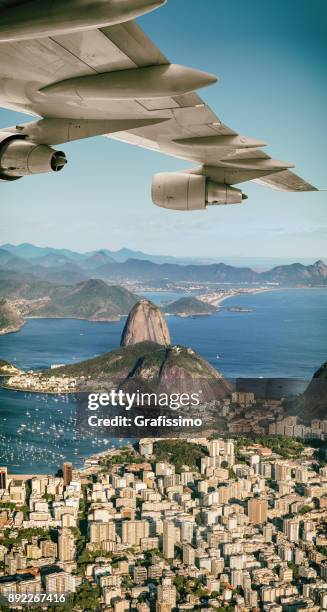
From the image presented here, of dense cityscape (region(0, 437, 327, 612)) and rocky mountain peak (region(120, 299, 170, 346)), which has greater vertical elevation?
rocky mountain peak (region(120, 299, 170, 346))

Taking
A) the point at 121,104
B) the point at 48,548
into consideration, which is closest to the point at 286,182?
the point at 121,104

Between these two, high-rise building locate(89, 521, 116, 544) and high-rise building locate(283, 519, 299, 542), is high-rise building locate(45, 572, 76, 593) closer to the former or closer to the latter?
high-rise building locate(89, 521, 116, 544)

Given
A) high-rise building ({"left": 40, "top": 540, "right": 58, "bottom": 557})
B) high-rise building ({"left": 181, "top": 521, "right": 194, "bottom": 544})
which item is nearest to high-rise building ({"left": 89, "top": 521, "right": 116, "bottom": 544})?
high-rise building ({"left": 40, "top": 540, "right": 58, "bottom": 557})

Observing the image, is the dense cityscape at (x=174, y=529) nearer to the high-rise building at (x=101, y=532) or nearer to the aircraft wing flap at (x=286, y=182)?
the high-rise building at (x=101, y=532)

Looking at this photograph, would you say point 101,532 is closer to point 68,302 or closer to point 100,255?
point 68,302

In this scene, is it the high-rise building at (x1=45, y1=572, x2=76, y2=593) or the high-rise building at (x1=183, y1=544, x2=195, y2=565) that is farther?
the high-rise building at (x1=183, y1=544, x2=195, y2=565)

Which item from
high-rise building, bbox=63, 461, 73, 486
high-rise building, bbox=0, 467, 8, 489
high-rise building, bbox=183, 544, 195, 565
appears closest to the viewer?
high-rise building, bbox=183, 544, 195, 565

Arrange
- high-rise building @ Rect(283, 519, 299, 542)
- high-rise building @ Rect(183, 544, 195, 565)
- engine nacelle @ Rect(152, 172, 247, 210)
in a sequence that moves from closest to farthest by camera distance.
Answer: engine nacelle @ Rect(152, 172, 247, 210), high-rise building @ Rect(183, 544, 195, 565), high-rise building @ Rect(283, 519, 299, 542)
